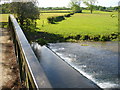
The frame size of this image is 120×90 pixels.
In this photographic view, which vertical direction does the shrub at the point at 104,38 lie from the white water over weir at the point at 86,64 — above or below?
above

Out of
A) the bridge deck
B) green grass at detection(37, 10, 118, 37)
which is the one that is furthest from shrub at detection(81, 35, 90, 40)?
the bridge deck

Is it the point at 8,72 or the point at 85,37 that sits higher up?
the point at 8,72

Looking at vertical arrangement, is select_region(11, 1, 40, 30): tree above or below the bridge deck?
above

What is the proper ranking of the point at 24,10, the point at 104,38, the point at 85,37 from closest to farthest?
the point at 24,10, the point at 104,38, the point at 85,37

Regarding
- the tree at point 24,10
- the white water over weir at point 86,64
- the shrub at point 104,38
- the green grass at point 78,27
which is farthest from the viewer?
the green grass at point 78,27

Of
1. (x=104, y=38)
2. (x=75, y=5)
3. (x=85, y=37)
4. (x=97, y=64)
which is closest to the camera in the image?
(x=97, y=64)

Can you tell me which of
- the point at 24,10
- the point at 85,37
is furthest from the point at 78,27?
the point at 24,10

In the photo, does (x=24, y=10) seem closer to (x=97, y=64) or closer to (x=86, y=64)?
(x=86, y=64)

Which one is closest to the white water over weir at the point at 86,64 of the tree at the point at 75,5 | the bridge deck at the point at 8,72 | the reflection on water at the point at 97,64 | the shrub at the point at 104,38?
the reflection on water at the point at 97,64

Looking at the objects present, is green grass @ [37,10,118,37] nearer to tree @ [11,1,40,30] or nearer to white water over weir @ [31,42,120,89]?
tree @ [11,1,40,30]

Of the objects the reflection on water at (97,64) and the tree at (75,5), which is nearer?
the reflection on water at (97,64)

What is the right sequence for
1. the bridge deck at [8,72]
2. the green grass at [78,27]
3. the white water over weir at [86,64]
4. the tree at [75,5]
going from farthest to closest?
the tree at [75,5], the green grass at [78,27], the white water over weir at [86,64], the bridge deck at [8,72]

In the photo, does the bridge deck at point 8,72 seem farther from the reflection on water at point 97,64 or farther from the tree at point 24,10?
the tree at point 24,10

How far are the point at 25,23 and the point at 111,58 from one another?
546 inches
